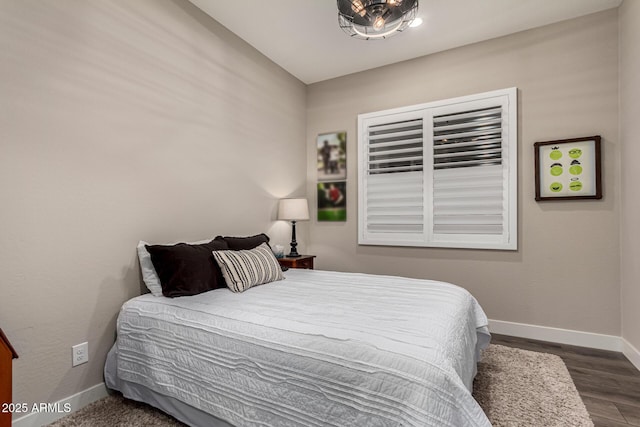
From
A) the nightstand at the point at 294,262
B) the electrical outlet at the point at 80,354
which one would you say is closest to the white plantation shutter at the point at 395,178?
the nightstand at the point at 294,262

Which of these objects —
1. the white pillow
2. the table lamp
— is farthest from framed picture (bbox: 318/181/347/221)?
the white pillow

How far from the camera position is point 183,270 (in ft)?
6.68

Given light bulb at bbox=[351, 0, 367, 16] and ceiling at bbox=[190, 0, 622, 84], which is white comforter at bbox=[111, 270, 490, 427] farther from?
ceiling at bbox=[190, 0, 622, 84]

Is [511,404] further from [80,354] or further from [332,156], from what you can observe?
[332,156]

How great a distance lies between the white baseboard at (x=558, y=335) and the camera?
2727 millimetres

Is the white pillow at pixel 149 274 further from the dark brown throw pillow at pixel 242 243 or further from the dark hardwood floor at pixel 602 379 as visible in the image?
the dark hardwood floor at pixel 602 379

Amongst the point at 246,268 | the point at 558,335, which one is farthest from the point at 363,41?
the point at 558,335

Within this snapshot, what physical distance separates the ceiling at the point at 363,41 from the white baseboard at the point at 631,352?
2816mm

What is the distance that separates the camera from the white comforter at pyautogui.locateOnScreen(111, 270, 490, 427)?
1150 millimetres

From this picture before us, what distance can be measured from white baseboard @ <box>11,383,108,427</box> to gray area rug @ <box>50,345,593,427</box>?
0.12ft

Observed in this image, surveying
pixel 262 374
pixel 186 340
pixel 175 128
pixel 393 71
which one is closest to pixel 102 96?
pixel 175 128

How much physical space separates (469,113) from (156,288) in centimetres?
325

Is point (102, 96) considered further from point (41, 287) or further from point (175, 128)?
point (41, 287)

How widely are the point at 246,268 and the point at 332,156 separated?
2228 millimetres
